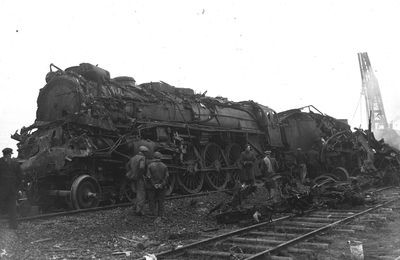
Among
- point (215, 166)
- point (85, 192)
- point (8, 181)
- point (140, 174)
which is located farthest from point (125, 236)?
point (215, 166)

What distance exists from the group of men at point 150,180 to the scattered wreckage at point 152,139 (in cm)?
124

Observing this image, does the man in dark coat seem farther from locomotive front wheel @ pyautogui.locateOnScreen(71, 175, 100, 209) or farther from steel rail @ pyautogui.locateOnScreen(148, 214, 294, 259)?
locomotive front wheel @ pyautogui.locateOnScreen(71, 175, 100, 209)

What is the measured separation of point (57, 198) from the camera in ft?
28.0

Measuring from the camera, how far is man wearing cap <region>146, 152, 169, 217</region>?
7.32 meters

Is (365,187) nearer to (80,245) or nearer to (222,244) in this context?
(222,244)

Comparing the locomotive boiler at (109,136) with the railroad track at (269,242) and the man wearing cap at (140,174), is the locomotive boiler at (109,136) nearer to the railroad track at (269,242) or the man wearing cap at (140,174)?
the man wearing cap at (140,174)

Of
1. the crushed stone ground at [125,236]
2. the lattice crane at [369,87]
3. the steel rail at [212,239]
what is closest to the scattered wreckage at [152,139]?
the crushed stone ground at [125,236]

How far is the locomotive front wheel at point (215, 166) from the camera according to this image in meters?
11.8

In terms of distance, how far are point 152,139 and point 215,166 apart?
2.53m

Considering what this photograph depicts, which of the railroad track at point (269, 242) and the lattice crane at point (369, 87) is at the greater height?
the lattice crane at point (369, 87)

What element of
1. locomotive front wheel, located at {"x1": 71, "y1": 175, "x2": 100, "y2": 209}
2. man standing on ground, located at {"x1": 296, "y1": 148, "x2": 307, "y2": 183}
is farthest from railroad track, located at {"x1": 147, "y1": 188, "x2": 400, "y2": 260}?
man standing on ground, located at {"x1": 296, "y1": 148, "x2": 307, "y2": 183}

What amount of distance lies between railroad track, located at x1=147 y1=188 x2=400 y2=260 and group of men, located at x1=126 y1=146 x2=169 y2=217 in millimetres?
2036

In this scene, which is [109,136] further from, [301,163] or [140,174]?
[301,163]

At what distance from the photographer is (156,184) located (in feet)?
23.9
